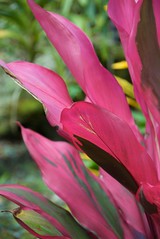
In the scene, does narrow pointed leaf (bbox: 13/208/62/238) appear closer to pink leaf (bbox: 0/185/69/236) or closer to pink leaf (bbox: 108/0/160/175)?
pink leaf (bbox: 0/185/69/236)

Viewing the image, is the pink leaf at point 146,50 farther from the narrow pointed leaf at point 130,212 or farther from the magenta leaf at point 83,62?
the narrow pointed leaf at point 130,212

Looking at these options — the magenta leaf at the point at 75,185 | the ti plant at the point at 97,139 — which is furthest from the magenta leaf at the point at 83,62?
the magenta leaf at the point at 75,185

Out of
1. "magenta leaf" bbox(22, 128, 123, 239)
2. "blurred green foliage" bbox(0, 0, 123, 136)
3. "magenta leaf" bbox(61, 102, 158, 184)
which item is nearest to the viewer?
"magenta leaf" bbox(61, 102, 158, 184)

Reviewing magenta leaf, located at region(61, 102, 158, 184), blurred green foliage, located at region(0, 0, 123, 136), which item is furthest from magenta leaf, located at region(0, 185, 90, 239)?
blurred green foliage, located at region(0, 0, 123, 136)

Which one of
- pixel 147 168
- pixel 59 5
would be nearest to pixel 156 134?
pixel 147 168

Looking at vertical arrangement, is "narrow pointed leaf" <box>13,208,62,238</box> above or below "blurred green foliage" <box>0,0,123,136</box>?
above

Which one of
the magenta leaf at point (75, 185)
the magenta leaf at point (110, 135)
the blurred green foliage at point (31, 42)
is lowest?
the blurred green foliage at point (31, 42)

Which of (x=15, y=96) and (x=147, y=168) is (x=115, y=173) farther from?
(x=15, y=96)
